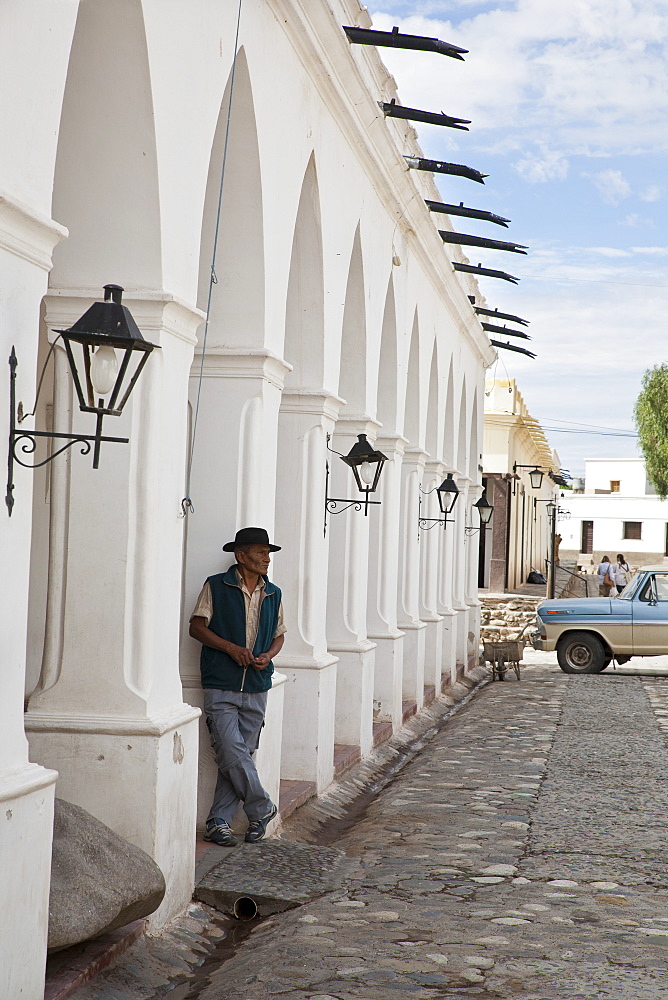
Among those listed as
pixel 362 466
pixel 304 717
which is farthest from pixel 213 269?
pixel 304 717

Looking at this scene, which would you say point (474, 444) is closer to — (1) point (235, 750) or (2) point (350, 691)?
(2) point (350, 691)

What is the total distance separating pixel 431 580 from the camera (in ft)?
52.8

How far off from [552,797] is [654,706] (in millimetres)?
6781

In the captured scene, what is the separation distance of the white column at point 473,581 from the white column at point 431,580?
13.2 feet

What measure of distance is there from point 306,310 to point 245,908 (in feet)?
14.2

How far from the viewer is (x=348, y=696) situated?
1039 cm

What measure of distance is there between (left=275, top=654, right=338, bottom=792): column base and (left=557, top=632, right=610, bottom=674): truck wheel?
11.5 m

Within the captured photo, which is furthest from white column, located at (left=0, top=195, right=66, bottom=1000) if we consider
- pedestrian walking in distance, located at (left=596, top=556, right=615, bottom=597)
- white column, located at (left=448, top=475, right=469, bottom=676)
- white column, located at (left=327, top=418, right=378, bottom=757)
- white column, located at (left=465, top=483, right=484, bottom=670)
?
pedestrian walking in distance, located at (left=596, top=556, right=615, bottom=597)

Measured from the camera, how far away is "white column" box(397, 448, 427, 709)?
13945 mm

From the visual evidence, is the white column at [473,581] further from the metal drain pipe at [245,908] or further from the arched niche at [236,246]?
the metal drain pipe at [245,908]

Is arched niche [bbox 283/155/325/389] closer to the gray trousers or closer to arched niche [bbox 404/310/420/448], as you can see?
the gray trousers

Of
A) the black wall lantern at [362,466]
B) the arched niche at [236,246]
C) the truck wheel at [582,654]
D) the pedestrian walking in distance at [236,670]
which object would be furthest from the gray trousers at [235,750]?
the truck wheel at [582,654]

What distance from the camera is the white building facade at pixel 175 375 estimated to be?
411 cm

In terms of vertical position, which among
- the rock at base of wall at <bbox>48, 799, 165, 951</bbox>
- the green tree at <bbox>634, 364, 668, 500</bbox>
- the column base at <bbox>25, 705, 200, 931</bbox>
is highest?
the green tree at <bbox>634, 364, 668, 500</bbox>
